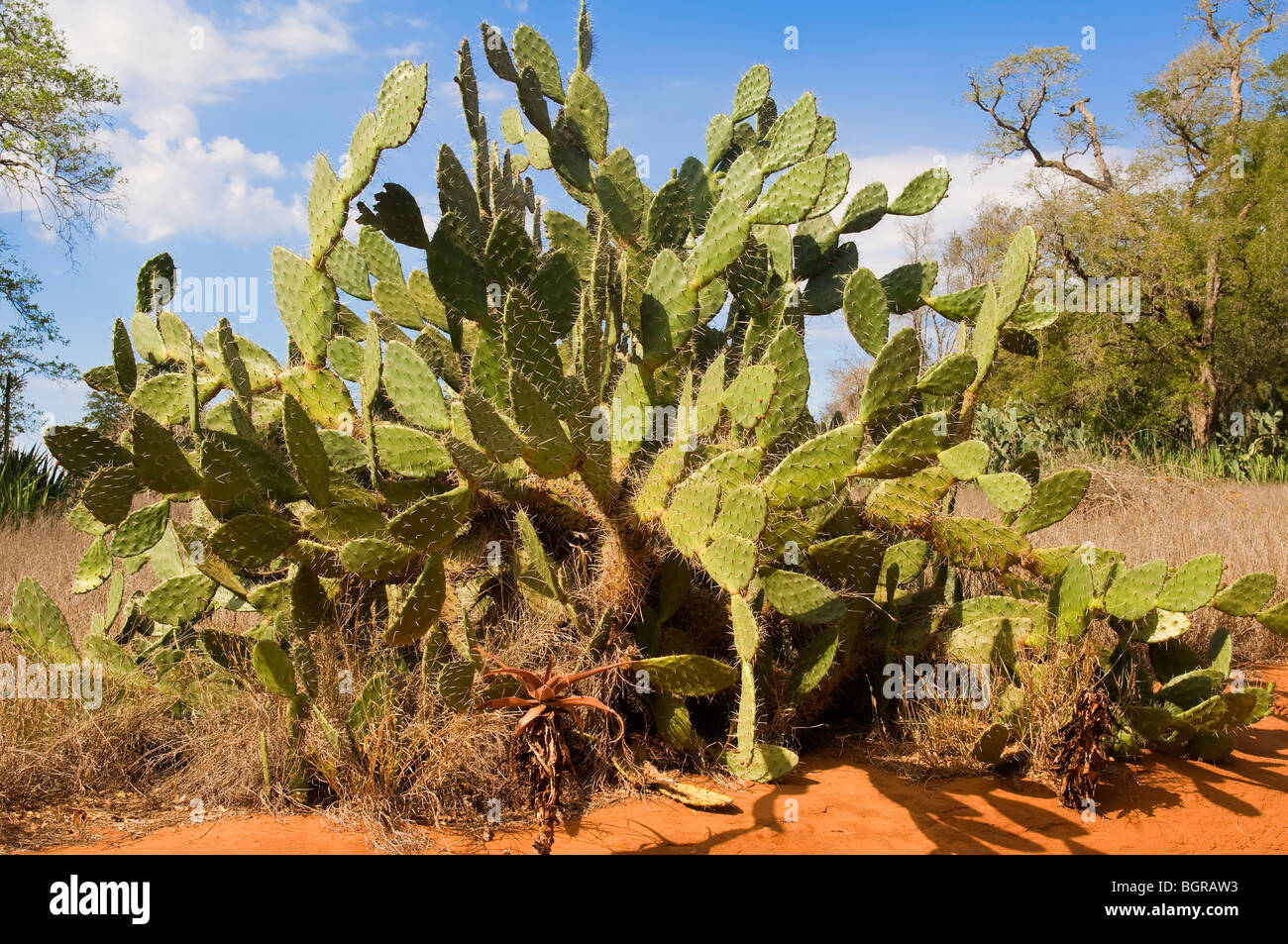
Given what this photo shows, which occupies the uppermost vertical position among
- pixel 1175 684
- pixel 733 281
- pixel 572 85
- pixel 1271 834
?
pixel 572 85

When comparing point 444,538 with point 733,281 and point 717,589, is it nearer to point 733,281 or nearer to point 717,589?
point 717,589

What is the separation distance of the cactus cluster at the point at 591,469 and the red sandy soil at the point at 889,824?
193 millimetres

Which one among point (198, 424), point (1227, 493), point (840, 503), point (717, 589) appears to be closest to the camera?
point (198, 424)

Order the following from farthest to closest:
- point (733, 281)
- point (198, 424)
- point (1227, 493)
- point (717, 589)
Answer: point (1227, 493) < point (733, 281) < point (717, 589) < point (198, 424)

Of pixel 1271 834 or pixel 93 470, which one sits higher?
pixel 93 470

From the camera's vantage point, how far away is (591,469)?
2682mm

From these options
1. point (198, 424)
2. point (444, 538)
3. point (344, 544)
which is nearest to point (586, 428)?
point (444, 538)

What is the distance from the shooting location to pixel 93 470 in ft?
9.14

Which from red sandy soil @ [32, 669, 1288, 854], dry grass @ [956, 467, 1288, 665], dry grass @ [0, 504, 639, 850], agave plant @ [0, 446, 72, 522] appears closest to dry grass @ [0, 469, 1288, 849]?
dry grass @ [0, 504, 639, 850]

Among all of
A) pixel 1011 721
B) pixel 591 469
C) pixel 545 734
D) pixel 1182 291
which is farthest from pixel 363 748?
pixel 1182 291

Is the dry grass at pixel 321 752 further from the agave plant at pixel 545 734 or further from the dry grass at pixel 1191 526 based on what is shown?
the dry grass at pixel 1191 526

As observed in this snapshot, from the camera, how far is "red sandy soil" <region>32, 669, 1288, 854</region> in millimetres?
2373

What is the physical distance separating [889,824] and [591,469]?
137 centimetres

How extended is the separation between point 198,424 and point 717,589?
71.2 inches
